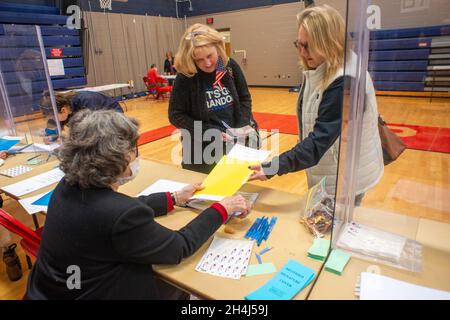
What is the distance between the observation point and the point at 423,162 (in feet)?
12.6

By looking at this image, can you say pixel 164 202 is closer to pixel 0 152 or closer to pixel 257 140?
pixel 257 140

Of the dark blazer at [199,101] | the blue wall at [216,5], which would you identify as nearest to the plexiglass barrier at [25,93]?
the dark blazer at [199,101]

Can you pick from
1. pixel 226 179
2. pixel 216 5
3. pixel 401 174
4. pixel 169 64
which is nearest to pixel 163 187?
pixel 226 179

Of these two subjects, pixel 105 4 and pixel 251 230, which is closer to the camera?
pixel 251 230

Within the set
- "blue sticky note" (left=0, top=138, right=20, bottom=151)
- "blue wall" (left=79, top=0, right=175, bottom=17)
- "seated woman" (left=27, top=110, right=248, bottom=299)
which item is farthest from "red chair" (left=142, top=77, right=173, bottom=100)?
"seated woman" (left=27, top=110, right=248, bottom=299)

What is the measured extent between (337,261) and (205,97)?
1328 mm

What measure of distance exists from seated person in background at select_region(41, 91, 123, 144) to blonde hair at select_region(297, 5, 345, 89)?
5.24ft

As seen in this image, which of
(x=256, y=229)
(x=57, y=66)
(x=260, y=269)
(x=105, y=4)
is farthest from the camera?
(x=105, y=4)

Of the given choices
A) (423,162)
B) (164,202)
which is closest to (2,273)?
(164,202)

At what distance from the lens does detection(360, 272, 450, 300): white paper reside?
0.95 m

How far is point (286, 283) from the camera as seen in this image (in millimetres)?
1041

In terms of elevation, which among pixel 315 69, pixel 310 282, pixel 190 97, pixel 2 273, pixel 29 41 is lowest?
pixel 2 273

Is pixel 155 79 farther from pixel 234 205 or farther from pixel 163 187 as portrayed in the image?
pixel 234 205

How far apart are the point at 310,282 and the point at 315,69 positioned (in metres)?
0.93
